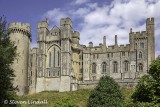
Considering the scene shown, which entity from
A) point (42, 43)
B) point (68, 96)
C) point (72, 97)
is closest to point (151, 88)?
point (68, 96)

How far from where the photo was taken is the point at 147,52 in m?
86.4

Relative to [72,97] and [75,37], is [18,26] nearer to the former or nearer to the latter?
[75,37]

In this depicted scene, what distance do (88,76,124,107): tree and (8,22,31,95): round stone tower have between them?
35513mm

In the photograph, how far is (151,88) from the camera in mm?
30266

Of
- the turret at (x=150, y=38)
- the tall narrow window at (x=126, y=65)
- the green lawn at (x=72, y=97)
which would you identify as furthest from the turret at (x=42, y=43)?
the turret at (x=150, y=38)

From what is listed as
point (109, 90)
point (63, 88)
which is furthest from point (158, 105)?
point (63, 88)

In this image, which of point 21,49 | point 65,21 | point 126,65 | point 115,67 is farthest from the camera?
point 115,67

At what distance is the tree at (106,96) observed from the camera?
51372 mm

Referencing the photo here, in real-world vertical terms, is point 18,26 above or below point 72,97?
above

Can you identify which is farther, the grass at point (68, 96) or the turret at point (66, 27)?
the turret at point (66, 27)

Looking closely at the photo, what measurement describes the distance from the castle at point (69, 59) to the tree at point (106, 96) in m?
29.7

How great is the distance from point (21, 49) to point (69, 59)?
11.9 m

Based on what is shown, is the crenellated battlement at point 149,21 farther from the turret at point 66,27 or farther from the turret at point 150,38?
the turret at point 66,27

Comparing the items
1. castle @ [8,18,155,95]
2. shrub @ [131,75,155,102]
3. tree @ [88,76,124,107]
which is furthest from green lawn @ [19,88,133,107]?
shrub @ [131,75,155,102]
